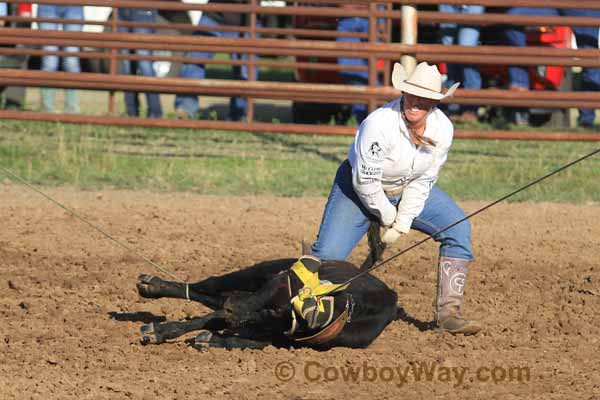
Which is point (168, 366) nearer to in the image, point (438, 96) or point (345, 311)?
point (345, 311)

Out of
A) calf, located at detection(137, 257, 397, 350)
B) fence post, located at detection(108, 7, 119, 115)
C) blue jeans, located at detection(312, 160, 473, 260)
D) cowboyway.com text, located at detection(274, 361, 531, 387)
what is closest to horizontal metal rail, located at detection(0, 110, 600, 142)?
fence post, located at detection(108, 7, 119, 115)

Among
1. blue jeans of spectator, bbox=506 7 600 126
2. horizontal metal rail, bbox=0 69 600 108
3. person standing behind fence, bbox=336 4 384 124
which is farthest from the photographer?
person standing behind fence, bbox=336 4 384 124

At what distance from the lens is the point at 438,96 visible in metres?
5.71

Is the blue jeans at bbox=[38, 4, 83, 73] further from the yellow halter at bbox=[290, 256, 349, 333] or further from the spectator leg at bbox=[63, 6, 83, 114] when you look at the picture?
the yellow halter at bbox=[290, 256, 349, 333]

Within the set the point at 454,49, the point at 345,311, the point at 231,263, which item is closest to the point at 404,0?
the point at 454,49

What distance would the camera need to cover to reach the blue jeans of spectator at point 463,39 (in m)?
12.2

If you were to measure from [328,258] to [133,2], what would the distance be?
18.1ft

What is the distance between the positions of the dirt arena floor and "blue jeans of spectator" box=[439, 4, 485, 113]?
10.8ft

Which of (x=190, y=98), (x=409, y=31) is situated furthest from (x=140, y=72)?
(x=409, y=31)

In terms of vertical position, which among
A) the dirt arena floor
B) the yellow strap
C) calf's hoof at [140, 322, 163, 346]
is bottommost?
the dirt arena floor

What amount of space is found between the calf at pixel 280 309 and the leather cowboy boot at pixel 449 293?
1.42 ft

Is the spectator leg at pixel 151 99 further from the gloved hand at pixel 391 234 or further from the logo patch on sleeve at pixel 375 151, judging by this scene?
the logo patch on sleeve at pixel 375 151

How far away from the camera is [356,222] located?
20.0ft

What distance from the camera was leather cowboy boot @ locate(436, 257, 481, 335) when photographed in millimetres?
6137
